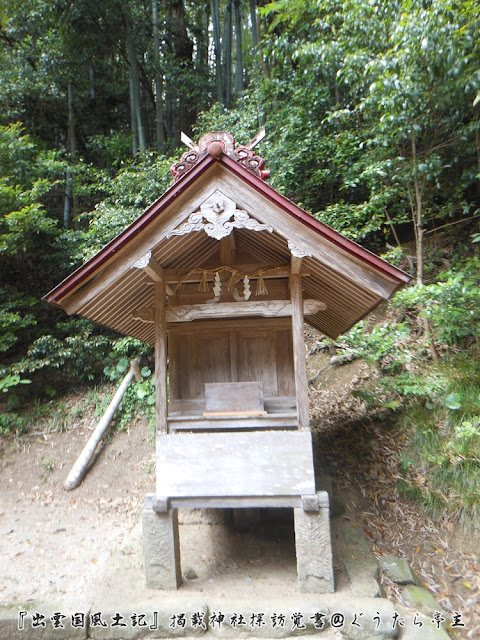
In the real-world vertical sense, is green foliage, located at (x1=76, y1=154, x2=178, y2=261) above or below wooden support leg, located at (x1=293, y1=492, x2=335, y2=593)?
above

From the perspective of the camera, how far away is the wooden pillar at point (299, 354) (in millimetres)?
3645

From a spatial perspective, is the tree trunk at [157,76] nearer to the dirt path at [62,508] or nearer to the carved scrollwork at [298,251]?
the dirt path at [62,508]

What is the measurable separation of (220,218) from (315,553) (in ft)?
10.0

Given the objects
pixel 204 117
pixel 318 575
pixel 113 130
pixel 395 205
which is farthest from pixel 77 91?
pixel 318 575

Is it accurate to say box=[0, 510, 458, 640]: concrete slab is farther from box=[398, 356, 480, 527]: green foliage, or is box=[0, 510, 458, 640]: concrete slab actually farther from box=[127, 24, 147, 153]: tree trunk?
box=[127, 24, 147, 153]: tree trunk

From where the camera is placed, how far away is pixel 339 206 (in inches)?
306

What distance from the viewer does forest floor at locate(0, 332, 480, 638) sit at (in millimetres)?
3939

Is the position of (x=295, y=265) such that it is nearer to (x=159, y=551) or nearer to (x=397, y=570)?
(x=159, y=551)

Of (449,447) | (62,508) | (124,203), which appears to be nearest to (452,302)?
(449,447)

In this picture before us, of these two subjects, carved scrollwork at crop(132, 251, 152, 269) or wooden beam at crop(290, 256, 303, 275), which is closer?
carved scrollwork at crop(132, 251, 152, 269)

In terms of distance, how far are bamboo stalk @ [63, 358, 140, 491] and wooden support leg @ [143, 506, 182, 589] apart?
130 inches

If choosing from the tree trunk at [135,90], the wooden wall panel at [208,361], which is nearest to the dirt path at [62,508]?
the wooden wall panel at [208,361]

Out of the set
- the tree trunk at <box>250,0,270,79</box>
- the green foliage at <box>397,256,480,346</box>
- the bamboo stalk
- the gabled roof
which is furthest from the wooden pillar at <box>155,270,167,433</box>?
the tree trunk at <box>250,0,270,79</box>

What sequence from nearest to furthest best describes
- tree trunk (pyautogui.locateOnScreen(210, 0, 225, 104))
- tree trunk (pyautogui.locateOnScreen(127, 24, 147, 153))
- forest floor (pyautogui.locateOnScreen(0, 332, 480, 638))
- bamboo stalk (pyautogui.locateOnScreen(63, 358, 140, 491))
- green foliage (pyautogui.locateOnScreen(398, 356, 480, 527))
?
forest floor (pyautogui.locateOnScreen(0, 332, 480, 638))
green foliage (pyautogui.locateOnScreen(398, 356, 480, 527))
bamboo stalk (pyautogui.locateOnScreen(63, 358, 140, 491))
tree trunk (pyautogui.locateOnScreen(127, 24, 147, 153))
tree trunk (pyautogui.locateOnScreen(210, 0, 225, 104))
